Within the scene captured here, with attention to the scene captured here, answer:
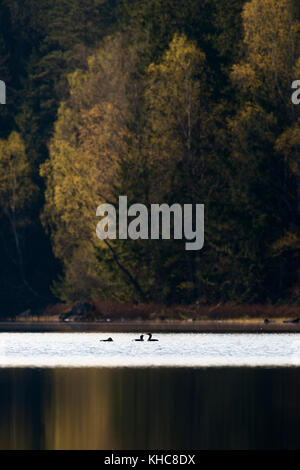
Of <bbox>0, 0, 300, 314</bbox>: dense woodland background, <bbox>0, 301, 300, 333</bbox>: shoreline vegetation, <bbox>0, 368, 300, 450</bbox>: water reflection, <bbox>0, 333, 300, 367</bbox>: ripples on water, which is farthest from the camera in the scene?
<bbox>0, 0, 300, 314</bbox>: dense woodland background

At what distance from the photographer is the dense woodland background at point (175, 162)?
2835 inches

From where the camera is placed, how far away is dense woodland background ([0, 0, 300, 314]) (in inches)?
2835

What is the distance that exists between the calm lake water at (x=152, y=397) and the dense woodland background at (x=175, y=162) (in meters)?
21.2

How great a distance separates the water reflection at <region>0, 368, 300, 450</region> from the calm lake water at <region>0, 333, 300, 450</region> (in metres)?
0.02

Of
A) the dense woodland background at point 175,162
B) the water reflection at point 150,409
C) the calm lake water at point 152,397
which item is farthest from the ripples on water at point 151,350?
the dense woodland background at point 175,162

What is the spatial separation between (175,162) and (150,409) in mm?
46730

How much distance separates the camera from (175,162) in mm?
74312

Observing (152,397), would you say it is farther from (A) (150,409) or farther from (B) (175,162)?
(B) (175,162)

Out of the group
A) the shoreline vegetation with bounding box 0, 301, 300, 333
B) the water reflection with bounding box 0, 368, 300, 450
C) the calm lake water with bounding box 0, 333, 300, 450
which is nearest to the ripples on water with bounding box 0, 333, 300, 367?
the calm lake water with bounding box 0, 333, 300, 450


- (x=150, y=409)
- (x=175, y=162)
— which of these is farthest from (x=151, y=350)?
(x=175, y=162)

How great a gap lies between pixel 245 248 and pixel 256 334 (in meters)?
14.0

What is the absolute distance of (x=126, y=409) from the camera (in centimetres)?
2839

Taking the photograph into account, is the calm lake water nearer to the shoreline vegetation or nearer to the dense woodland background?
the shoreline vegetation
